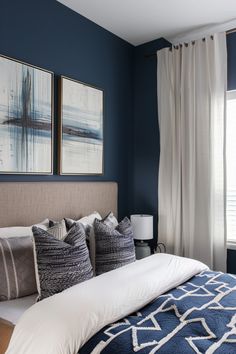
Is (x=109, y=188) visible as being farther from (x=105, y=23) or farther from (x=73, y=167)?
(x=105, y=23)

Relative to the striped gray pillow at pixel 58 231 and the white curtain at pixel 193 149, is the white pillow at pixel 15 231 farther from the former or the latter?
the white curtain at pixel 193 149

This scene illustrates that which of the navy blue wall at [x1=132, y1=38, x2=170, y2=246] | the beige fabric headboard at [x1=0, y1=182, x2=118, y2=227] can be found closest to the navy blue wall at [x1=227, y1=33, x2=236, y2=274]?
the navy blue wall at [x1=132, y1=38, x2=170, y2=246]

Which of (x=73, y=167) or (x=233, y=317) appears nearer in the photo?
(x=233, y=317)

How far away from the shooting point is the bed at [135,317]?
51.9 inches

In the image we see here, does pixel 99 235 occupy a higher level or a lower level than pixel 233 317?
higher

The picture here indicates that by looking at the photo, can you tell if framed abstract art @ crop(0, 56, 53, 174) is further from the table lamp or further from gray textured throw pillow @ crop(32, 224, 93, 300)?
the table lamp

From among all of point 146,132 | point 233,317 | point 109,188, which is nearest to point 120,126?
point 146,132

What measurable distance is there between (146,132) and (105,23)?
1.21 meters

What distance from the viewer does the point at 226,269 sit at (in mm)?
3080

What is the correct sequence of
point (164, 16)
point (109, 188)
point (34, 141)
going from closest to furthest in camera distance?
point (34, 141) < point (164, 16) < point (109, 188)

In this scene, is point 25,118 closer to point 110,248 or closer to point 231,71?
point 110,248

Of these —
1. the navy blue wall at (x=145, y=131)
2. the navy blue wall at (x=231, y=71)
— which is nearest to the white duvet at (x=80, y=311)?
the navy blue wall at (x=231, y=71)

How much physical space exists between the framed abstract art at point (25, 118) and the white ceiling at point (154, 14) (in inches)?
32.4

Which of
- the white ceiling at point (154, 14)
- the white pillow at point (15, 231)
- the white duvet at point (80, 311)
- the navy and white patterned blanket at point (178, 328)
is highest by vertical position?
the white ceiling at point (154, 14)
